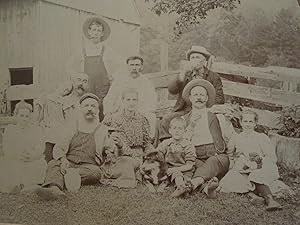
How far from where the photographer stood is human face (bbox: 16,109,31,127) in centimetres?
273

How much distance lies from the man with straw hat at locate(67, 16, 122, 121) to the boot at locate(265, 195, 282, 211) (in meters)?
0.91

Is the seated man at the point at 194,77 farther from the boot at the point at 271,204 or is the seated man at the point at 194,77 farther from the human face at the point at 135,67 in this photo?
the boot at the point at 271,204

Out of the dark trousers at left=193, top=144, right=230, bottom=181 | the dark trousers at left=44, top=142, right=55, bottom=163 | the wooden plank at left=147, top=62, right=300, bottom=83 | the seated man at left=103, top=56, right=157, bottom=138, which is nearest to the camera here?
the wooden plank at left=147, top=62, right=300, bottom=83

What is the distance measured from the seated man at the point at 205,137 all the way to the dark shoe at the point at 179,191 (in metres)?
0.05

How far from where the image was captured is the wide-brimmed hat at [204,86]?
2.48 m

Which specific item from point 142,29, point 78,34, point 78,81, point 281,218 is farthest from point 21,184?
point 281,218

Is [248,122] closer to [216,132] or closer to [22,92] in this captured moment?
[216,132]

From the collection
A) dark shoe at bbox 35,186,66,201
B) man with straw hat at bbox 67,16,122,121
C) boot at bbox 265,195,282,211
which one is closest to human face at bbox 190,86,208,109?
man with straw hat at bbox 67,16,122,121

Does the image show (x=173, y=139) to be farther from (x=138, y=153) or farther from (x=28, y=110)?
(x=28, y=110)

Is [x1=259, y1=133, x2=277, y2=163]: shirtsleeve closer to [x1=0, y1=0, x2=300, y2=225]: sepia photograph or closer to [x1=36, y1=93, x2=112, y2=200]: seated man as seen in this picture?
[x1=0, y1=0, x2=300, y2=225]: sepia photograph

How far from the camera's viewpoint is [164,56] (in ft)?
8.26

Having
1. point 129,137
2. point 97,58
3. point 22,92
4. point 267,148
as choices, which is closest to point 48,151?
point 22,92

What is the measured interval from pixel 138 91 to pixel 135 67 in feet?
0.40

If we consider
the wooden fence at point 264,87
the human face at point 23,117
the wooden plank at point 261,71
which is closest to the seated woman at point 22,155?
the human face at point 23,117
